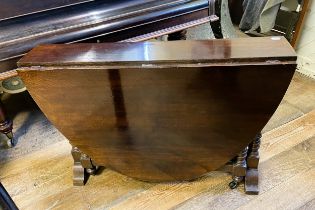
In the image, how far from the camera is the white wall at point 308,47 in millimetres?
2062

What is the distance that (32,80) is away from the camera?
0.98m

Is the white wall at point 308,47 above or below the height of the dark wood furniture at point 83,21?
below

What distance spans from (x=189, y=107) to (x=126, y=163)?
0.42 meters

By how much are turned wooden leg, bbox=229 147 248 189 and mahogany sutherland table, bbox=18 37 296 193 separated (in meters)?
0.03

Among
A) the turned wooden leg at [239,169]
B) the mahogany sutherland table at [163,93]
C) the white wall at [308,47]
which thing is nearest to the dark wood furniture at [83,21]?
the mahogany sutherland table at [163,93]

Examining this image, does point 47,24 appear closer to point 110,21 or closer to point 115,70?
point 110,21

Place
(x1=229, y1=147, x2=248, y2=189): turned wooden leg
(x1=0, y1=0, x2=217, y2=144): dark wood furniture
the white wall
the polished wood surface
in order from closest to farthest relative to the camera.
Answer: the polished wood surface < (x1=0, y1=0, x2=217, y2=144): dark wood furniture < (x1=229, y1=147, x2=248, y2=189): turned wooden leg < the white wall

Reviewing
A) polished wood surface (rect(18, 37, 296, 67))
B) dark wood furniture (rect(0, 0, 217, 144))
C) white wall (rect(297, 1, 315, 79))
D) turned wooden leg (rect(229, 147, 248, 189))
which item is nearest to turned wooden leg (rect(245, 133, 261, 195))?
turned wooden leg (rect(229, 147, 248, 189))

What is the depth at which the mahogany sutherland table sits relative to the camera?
3.02 feet

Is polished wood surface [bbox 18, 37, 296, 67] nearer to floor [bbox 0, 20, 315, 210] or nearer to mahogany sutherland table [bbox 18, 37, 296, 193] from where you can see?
mahogany sutherland table [bbox 18, 37, 296, 193]

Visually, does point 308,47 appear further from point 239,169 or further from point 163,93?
point 163,93

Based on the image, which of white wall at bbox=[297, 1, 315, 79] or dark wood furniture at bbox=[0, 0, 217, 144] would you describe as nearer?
dark wood furniture at bbox=[0, 0, 217, 144]

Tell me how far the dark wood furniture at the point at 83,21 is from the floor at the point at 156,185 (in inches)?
9.4

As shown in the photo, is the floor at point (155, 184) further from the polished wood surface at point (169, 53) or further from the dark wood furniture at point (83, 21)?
the polished wood surface at point (169, 53)
